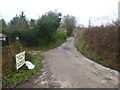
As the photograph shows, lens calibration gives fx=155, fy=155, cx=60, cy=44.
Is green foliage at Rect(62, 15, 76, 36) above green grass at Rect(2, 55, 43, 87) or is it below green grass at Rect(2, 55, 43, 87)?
above

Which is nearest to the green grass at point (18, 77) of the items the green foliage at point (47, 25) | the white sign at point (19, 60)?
the white sign at point (19, 60)

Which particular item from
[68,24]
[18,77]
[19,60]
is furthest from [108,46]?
[68,24]

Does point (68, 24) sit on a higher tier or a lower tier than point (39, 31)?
higher

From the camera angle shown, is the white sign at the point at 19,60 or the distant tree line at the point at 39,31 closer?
the white sign at the point at 19,60

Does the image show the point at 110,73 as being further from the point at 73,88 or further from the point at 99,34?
the point at 99,34

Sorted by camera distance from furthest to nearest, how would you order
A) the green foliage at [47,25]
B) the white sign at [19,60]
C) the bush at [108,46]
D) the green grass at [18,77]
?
the green foliage at [47,25]
the bush at [108,46]
the white sign at [19,60]
the green grass at [18,77]

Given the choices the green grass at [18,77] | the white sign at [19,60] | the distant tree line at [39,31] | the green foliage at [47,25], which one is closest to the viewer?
the green grass at [18,77]

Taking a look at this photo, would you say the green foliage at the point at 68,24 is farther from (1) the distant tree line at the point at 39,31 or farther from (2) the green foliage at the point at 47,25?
(2) the green foliage at the point at 47,25

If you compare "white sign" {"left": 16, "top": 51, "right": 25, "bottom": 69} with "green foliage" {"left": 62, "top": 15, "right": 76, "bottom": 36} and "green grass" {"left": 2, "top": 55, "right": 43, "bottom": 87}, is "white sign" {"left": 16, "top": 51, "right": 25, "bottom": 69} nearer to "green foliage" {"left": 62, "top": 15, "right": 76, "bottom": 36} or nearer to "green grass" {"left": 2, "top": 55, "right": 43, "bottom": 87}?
"green grass" {"left": 2, "top": 55, "right": 43, "bottom": 87}

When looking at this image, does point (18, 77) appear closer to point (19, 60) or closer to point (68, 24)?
point (19, 60)

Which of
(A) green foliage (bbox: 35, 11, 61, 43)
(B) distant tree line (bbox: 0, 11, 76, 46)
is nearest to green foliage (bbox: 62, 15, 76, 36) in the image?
(B) distant tree line (bbox: 0, 11, 76, 46)

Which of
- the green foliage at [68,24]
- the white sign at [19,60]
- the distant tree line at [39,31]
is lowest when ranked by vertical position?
the white sign at [19,60]

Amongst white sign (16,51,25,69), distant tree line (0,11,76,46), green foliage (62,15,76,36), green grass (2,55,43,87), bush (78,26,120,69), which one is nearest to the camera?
green grass (2,55,43,87)

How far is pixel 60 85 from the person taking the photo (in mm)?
7379
